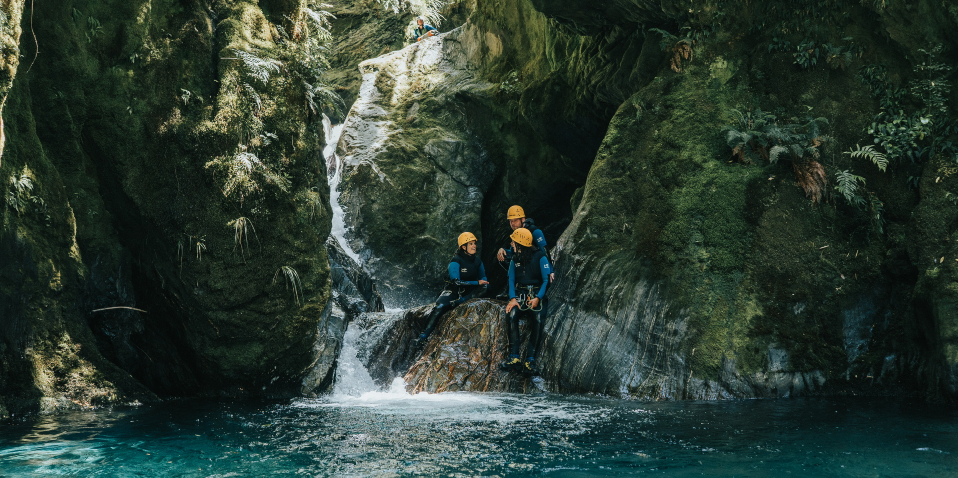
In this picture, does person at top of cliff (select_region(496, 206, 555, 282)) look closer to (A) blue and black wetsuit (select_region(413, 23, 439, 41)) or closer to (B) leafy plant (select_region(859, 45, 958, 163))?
(B) leafy plant (select_region(859, 45, 958, 163))

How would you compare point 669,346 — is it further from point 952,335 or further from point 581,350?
point 952,335

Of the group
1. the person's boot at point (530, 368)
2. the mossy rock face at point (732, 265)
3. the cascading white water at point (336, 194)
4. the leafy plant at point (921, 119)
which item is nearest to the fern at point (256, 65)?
the mossy rock face at point (732, 265)

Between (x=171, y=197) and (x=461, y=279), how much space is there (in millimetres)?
5892

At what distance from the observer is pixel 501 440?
21.6 feet

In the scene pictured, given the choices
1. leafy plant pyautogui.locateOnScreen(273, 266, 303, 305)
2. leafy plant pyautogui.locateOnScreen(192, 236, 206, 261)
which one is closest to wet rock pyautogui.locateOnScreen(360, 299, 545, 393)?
leafy plant pyautogui.locateOnScreen(273, 266, 303, 305)

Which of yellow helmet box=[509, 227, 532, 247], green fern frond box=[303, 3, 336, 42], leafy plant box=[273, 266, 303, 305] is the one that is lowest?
leafy plant box=[273, 266, 303, 305]

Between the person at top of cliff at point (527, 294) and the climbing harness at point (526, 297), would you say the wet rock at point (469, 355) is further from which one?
the climbing harness at point (526, 297)

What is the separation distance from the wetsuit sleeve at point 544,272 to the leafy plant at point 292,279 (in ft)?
13.9

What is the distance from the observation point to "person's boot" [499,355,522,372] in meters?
11.5

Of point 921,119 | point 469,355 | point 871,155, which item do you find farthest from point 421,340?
point 921,119

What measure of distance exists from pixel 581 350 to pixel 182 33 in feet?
27.5

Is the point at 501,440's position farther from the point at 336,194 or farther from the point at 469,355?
the point at 336,194

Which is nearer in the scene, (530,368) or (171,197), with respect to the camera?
(171,197)

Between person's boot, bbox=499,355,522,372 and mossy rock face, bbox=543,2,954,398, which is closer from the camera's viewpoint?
mossy rock face, bbox=543,2,954,398
